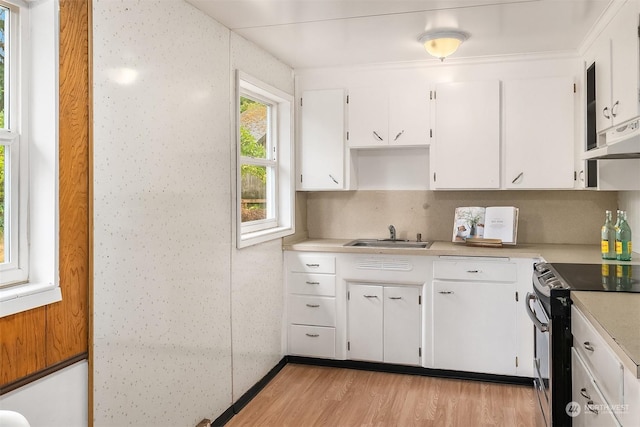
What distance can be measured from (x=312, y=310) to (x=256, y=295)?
0.60 metres

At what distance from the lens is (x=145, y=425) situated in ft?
7.46

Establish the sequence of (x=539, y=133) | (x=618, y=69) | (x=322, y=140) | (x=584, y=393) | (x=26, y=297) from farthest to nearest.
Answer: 1. (x=322, y=140)
2. (x=539, y=133)
3. (x=618, y=69)
4. (x=584, y=393)
5. (x=26, y=297)

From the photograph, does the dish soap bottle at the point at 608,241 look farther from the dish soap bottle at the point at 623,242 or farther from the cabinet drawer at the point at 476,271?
the cabinet drawer at the point at 476,271

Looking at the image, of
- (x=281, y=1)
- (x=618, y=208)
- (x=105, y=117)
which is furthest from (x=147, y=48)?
(x=618, y=208)

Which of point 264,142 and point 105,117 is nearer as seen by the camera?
point 105,117

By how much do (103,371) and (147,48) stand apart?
1.37 meters

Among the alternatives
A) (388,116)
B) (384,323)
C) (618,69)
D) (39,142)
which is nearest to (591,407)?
(618,69)

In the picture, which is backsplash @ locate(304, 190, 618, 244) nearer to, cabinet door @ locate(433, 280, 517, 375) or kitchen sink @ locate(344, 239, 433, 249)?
kitchen sink @ locate(344, 239, 433, 249)

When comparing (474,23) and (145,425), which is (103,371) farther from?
(474,23)

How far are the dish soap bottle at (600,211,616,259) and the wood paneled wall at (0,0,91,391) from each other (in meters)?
2.78

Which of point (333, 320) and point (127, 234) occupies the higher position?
point (127, 234)

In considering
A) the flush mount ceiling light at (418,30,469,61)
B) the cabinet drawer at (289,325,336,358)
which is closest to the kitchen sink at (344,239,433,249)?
the cabinet drawer at (289,325,336,358)

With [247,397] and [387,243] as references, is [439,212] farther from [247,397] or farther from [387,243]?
[247,397]

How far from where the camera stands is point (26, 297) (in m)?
1.65
